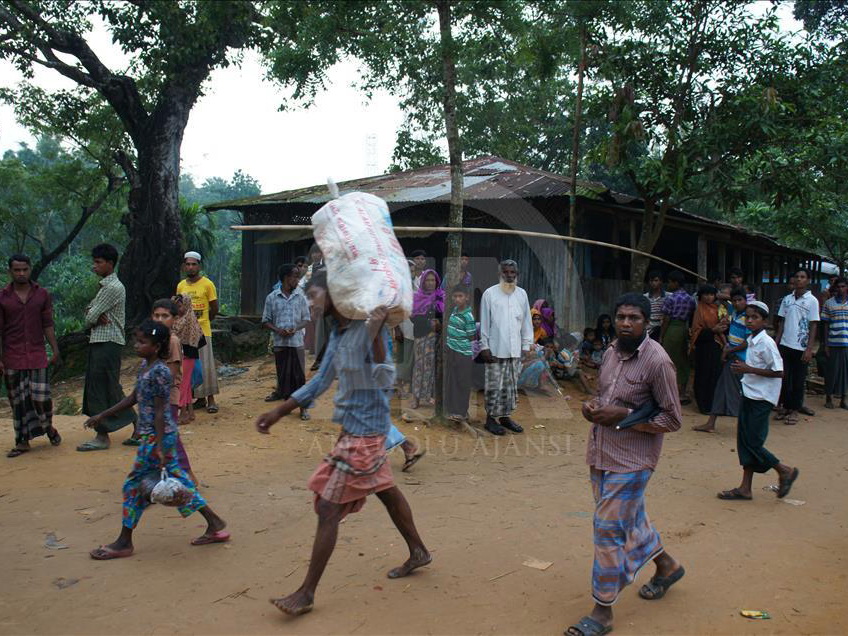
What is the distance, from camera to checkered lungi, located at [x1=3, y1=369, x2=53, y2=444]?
20.6 feet

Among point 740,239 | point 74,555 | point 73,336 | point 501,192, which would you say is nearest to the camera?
point 74,555

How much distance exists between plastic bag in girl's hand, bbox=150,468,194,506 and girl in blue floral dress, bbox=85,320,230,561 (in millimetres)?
62

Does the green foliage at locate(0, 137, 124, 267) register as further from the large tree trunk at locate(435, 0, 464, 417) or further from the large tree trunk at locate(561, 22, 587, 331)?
the large tree trunk at locate(435, 0, 464, 417)

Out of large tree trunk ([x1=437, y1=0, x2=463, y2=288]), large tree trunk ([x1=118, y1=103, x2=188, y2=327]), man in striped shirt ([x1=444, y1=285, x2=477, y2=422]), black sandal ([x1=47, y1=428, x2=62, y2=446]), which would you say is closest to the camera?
black sandal ([x1=47, y1=428, x2=62, y2=446])

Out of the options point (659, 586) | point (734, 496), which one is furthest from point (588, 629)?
point (734, 496)

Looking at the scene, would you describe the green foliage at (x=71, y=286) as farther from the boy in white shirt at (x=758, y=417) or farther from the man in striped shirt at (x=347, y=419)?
the boy in white shirt at (x=758, y=417)

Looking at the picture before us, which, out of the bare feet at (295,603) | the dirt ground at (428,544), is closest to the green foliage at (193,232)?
the dirt ground at (428,544)

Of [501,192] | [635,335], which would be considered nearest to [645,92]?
[501,192]

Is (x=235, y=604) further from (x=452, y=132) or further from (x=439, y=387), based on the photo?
(x=452, y=132)

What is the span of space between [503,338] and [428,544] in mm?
3600

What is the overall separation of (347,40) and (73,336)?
853 centimetres

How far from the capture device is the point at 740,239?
15.2 meters

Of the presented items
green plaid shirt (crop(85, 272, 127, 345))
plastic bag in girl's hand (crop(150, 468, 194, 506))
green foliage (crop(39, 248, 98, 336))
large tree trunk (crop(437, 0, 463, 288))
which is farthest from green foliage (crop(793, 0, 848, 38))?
green foliage (crop(39, 248, 98, 336))

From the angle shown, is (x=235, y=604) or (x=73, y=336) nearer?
(x=235, y=604)
